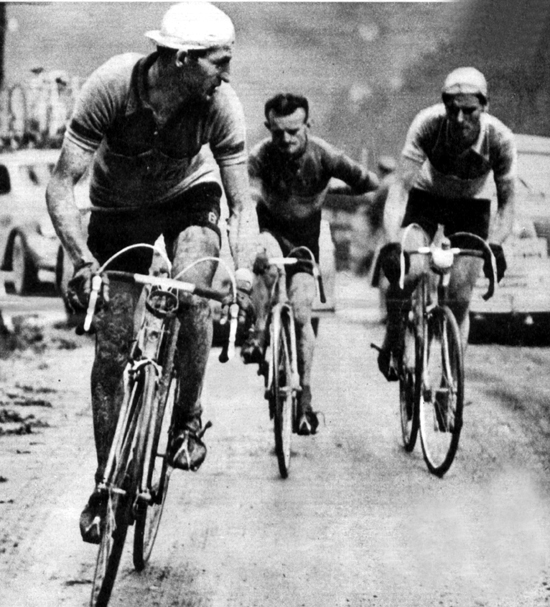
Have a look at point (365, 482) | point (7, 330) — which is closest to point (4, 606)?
point (7, 330)

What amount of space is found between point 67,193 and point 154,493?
1.07 metres

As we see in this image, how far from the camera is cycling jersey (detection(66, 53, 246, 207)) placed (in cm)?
395

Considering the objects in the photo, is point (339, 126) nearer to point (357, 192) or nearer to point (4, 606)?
point (357, 192)

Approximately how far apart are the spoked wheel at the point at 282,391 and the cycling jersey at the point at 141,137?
0.90m

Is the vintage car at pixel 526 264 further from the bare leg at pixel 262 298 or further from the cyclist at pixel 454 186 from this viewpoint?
the bare leg at pixel 262 298

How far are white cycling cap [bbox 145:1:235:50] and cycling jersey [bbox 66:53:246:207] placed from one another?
97 mm

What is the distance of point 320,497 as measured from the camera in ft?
Result: 14.6

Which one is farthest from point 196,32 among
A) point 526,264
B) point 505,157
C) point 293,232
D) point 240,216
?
point 526,264

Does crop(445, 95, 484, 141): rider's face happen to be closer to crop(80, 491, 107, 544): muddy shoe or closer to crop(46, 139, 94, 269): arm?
crop(46, 139, 94, 269): arm

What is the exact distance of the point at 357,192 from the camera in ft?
15.9

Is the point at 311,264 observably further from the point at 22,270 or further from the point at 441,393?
the point at 22,270

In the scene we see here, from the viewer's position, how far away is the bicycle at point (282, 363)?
4617 millimetres

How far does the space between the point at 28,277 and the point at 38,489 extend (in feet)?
2.86

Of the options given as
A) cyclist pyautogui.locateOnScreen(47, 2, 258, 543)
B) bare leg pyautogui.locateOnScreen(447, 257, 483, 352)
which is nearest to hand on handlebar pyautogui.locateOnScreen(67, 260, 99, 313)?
cyclist pyautogui.locateOnScreen(47, 2, 258, 543)
